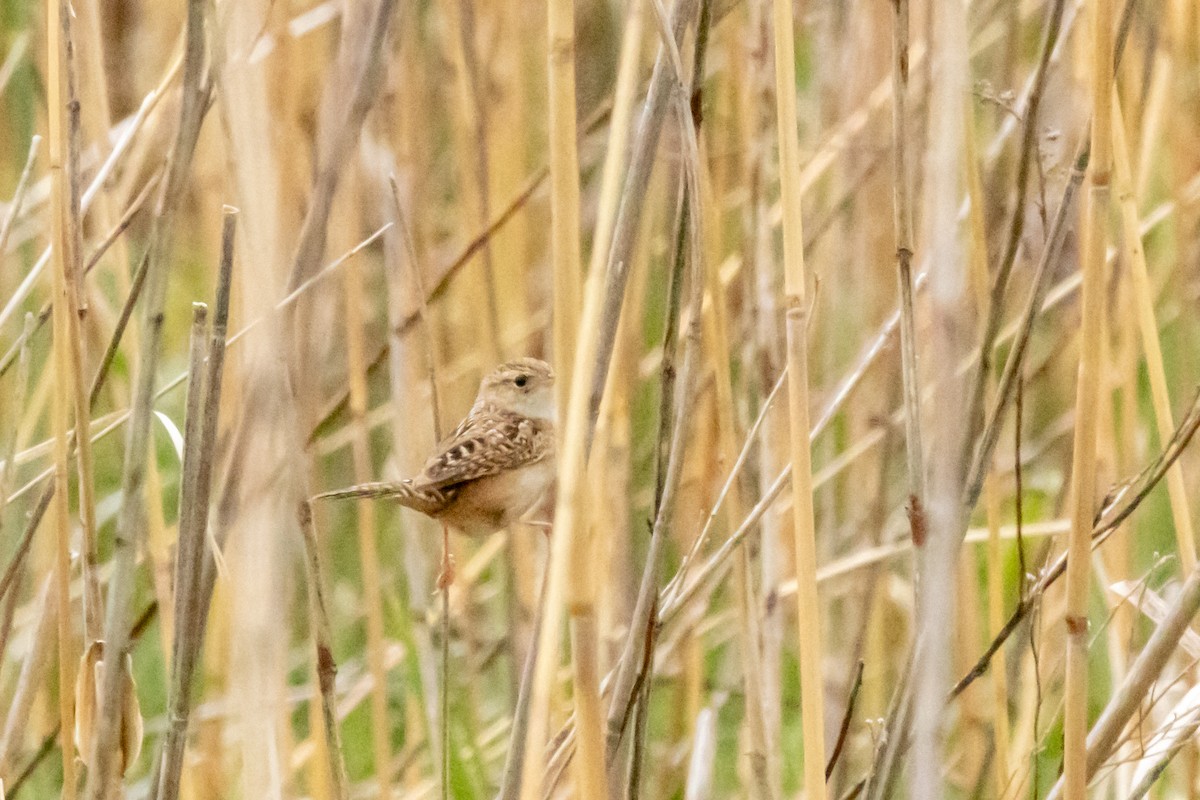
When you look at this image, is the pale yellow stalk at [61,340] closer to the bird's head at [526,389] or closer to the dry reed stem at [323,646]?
the dry reed stem at [323,646]

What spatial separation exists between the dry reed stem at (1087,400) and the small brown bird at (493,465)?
538 millimetres

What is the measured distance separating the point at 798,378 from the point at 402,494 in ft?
1.62

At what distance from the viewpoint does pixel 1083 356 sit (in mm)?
595

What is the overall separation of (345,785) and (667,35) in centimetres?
45

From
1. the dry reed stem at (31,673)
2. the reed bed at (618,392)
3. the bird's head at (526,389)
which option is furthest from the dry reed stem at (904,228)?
the bird's head at (526,389)

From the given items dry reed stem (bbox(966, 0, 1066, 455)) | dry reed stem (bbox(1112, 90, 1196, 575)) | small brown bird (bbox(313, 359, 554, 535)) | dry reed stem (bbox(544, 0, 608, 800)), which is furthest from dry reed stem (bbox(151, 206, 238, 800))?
dry reed stem (bbox(1112, 90, 1196, 575))

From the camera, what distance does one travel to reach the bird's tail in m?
0.99

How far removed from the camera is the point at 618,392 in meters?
1.16

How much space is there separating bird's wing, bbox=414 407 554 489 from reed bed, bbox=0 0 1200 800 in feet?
0.14

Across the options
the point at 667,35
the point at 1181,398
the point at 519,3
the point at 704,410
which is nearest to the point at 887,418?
the point at 704,410

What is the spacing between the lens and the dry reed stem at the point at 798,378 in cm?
60

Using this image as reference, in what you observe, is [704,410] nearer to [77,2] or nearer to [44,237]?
[77,2]

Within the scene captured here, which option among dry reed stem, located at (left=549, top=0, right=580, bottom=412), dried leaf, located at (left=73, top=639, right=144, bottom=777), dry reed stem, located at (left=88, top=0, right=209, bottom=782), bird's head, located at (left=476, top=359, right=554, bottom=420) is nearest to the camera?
dry reed stem, located at (left=549, top=0, right=580, bottom=412)

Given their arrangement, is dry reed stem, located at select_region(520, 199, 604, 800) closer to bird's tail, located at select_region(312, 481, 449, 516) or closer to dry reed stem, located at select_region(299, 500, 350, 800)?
dry reed stem, located at select_region(299, 500, 350, 800)
